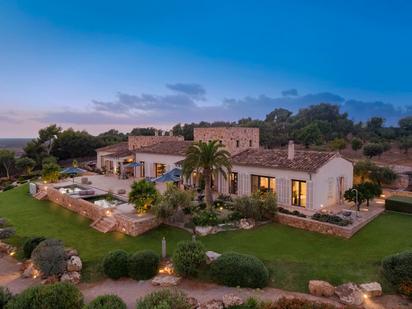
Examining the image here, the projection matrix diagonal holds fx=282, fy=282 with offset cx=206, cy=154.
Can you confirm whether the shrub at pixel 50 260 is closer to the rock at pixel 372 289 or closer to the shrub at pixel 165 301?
the shrub at pixel 165 301

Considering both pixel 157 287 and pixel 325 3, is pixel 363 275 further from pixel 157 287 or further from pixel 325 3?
pixel 325 3

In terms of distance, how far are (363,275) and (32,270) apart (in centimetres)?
1468

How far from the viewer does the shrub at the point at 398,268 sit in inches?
387

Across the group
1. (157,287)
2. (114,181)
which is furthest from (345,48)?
(157,287)

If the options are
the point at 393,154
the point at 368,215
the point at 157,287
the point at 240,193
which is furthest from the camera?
the point at 393,154

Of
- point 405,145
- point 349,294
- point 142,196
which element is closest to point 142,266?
point 142,196

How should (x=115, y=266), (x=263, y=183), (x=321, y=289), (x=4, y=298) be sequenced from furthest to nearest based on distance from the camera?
(x=263, y=183) → (x=115, y=266) → (x=321, y=289) → (x=4, y=298)

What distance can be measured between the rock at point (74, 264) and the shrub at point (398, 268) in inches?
504

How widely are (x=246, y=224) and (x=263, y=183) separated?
537cm

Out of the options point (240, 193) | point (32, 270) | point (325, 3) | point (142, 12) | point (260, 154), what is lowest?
point (32, 270)

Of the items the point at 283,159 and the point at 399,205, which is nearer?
the point at 399,205

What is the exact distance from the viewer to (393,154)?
57.2 meters

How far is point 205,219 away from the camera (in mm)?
17094

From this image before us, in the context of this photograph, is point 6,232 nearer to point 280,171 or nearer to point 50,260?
point 50,260
